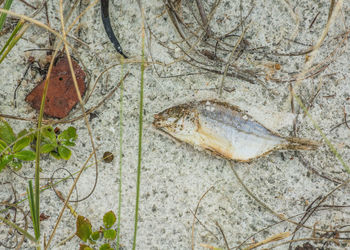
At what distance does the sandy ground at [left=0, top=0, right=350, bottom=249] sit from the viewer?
85.7 inches

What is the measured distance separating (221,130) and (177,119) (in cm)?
28

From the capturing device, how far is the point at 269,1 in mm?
2168

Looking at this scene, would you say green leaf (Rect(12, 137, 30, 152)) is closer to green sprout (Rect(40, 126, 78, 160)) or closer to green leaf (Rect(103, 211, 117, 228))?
green sprout (Rect(40, 126, 78, 160))

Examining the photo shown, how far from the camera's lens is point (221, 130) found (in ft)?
6.83

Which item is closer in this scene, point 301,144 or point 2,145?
point 2,145

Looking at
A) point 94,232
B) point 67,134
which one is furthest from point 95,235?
point 67,134

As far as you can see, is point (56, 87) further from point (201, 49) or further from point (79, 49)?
point (201, 49)

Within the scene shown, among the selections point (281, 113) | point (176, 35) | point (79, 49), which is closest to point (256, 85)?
point (281, 113)

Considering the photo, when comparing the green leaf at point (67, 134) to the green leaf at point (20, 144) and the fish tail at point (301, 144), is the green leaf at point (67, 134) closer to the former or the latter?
the green leaf at point (20, 144)

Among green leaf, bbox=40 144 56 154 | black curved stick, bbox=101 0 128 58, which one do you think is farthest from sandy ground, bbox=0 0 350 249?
green leaf, bbox=40 144 56 154

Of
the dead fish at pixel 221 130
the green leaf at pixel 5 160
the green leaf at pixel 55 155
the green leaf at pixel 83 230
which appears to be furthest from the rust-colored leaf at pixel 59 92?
the green leaf at pixel 83 230

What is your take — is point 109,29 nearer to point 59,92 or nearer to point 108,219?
point 59,92

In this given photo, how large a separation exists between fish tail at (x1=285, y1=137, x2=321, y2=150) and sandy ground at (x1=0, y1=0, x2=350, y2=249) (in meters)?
0.05

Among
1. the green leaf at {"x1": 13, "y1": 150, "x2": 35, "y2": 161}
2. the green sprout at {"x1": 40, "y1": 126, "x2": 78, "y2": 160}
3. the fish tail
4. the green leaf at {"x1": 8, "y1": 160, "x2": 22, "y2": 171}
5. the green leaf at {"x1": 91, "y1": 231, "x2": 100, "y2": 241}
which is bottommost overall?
the green leaf at {"x1": 91, "y1": 231, "x2": 100, "y2": 241}
